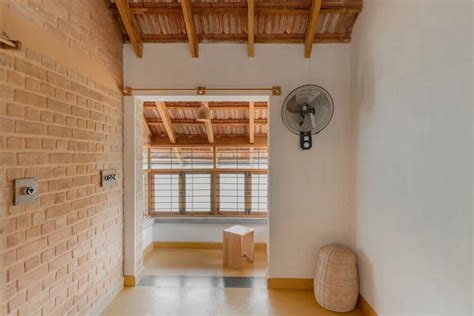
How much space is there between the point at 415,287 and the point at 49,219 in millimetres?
2663

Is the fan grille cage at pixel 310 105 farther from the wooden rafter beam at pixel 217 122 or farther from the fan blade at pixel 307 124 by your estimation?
the wooden rafter beam at pixel 217 122

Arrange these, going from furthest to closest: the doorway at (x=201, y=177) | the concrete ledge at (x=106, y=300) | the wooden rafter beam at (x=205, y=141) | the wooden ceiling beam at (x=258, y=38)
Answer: the wooden rafter beam at (x=205, y=141), the doorway at (x=201, y=177), the wooden ceiling beam at (x=258, y=38), the concrete ledge at (x=106, y=300)

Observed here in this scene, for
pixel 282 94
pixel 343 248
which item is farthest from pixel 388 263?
pixel 282 94

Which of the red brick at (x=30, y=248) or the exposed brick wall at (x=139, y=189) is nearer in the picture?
the red brick at (x=30, y=248)

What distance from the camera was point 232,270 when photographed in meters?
3.52

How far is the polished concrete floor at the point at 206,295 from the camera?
262cm

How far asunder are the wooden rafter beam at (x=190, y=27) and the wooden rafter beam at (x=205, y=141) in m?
1.82

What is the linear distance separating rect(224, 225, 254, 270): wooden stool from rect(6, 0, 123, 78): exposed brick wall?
101 inches

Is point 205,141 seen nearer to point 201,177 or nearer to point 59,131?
point 201,177

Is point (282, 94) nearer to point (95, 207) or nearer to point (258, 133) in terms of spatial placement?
point (258, 133)

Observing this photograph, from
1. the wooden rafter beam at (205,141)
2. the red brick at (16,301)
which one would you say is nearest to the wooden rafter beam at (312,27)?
the wooden rafter beam at (205,141)

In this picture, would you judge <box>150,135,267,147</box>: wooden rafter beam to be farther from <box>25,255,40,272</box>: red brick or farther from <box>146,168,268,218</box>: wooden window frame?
<box>25,255,40,272</box>: red brick

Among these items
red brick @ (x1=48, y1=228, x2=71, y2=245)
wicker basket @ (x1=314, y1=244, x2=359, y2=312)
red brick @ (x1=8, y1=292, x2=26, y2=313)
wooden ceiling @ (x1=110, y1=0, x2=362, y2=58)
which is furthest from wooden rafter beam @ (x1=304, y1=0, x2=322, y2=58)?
red brick @ (x1=8, y1=292, x2=26, y2=313)

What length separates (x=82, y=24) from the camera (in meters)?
2.25
